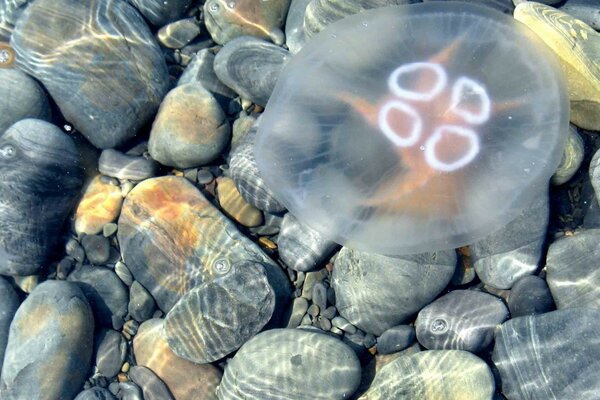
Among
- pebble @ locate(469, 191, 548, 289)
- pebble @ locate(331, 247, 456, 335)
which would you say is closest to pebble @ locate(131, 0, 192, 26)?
pebble @ locate(331, 247, 456, 335)

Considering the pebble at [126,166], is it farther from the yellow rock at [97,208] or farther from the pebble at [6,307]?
the pebble at [6,307]

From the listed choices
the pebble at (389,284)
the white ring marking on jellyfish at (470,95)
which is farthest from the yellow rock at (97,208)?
the white ring marking on jellyfish at (470,95)

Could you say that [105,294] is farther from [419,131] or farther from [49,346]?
[419,131]

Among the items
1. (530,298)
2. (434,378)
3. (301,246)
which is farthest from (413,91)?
(434,378)

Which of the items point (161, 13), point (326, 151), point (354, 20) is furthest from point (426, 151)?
point (161, 13)

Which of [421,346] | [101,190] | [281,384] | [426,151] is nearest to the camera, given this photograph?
[426,151]

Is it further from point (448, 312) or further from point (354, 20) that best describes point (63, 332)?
point (354, 20)
